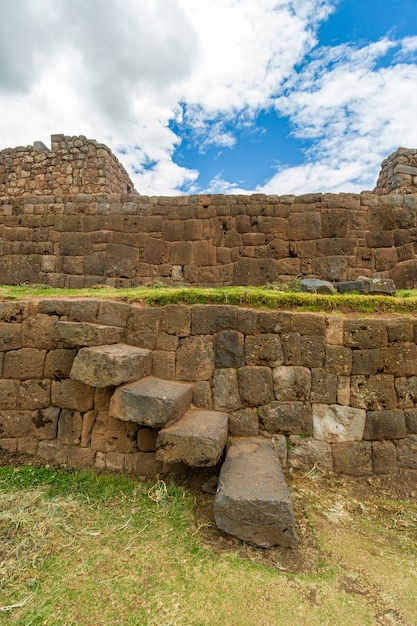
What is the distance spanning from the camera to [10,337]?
Answer: 15.7 feet

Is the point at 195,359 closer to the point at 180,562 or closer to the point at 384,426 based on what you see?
the point at 180,562

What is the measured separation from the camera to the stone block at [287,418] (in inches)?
185

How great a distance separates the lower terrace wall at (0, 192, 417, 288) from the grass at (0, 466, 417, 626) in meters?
5.31

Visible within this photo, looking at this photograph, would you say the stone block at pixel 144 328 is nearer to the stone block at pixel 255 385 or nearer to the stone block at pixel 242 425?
the stone block at pixel 255 385

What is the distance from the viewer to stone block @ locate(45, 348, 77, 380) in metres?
4.71

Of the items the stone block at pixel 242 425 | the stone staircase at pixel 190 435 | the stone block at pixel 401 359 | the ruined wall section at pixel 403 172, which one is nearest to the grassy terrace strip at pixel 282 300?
the stone block at pixel 401 359

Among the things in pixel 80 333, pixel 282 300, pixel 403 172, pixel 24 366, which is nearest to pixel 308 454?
pixel 282 300

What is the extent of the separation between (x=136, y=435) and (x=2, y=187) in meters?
11.0

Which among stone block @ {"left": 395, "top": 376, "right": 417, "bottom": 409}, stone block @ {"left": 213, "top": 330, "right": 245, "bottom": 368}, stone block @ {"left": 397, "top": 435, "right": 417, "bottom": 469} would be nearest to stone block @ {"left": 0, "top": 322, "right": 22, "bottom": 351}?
stone block @ {"left": 213, "top": 330, "right": 245, "bottom": 368}

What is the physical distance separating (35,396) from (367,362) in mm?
4594

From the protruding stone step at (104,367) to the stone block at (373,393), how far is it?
3.00 metres

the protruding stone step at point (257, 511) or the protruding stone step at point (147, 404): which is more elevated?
the protruding stone step at point (147, 404)

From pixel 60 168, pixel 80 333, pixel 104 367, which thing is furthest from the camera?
pixel 60 168

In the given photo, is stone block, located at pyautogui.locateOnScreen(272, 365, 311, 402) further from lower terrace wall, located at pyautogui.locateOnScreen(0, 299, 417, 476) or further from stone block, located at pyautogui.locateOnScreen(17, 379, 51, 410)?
stone block, located at pyautogui.locateOnScreen(17, 379, 51, 410)
